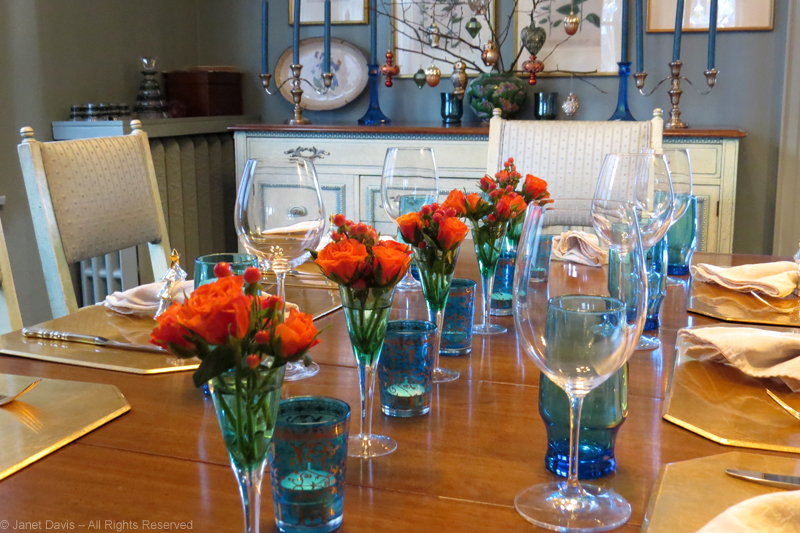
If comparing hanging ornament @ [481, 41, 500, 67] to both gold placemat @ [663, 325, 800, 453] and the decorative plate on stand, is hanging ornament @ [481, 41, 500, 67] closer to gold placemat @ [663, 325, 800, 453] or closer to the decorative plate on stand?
the decorative plate on stand

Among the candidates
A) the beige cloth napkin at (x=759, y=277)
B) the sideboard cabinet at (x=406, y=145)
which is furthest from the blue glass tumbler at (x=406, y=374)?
the sideboard cabinet at (x=406, y=145)

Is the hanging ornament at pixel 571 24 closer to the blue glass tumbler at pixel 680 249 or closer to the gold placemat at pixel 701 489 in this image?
the blue glass tumbler at pixel 680 249

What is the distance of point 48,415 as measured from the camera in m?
0.74

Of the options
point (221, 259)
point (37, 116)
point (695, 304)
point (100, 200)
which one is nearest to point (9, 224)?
point (37, 116)

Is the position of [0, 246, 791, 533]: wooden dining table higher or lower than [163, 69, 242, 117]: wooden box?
lower

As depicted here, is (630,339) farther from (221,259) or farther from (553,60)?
(553,60)

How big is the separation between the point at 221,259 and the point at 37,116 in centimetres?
186

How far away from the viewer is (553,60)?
9.72ft

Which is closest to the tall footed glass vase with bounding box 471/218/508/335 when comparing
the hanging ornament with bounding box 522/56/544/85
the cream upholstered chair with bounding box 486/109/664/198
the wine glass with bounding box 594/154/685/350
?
the wine glass with bounding box 594/154/685/350

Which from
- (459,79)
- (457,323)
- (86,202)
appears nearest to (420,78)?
(459,79)

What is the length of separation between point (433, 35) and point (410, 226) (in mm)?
2428

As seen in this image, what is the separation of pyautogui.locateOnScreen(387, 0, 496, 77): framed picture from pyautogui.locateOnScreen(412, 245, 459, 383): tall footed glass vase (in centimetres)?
232

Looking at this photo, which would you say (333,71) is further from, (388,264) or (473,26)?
(388,264)

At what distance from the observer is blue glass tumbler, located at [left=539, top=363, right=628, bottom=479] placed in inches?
24.7
